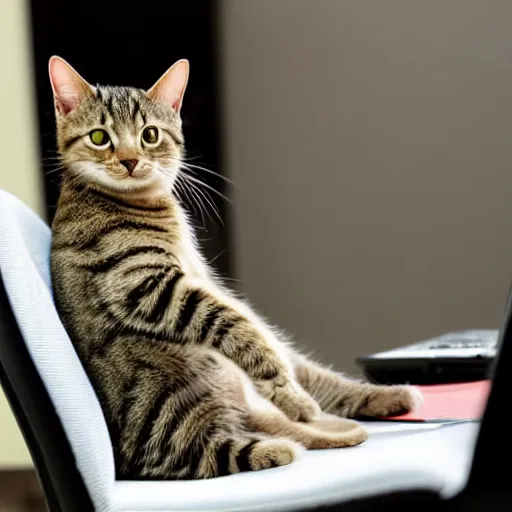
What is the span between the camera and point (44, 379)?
542 millimetres

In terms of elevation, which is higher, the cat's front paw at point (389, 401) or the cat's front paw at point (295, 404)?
the cat's front paw at point (295, 404)

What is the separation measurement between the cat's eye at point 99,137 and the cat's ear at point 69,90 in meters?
0.04

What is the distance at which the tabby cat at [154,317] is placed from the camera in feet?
2.12

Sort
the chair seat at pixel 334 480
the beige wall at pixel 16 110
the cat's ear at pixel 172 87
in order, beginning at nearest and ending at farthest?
the chair seat at pixel 334 480, the cat's ear at pixel 172 87, the beige wall at pixel 16 110

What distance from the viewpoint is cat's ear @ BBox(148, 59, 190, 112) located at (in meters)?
0.75

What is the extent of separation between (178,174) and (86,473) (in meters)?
0.34

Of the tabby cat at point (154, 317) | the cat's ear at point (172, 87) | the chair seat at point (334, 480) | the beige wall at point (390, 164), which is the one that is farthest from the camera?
the beige wall at point (390, 164)

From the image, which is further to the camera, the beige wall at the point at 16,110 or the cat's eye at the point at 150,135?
the beige wall at the point at 16,110

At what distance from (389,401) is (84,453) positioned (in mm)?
389

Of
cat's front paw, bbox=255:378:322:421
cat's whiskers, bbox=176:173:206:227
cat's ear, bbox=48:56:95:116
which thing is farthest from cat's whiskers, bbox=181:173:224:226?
cat's front paw, bbox=255:378:322:421

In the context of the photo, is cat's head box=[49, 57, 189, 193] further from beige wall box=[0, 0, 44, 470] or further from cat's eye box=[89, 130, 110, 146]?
beige wall box=[0, 0, 44, 470]

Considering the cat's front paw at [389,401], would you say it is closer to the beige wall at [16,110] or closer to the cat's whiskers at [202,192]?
the cat's whiskers at [202,192]

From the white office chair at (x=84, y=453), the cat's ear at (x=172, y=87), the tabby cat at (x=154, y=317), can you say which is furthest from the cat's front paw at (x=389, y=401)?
the cat's ear at (x=172, y=87)

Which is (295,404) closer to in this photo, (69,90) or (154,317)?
(154,317)
